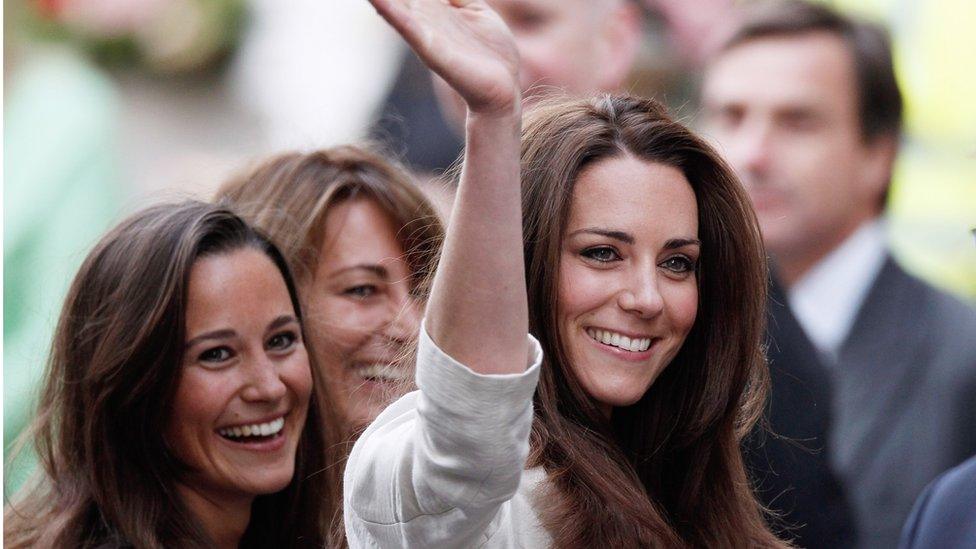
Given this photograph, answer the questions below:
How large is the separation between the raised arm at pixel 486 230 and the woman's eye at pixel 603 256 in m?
0.58

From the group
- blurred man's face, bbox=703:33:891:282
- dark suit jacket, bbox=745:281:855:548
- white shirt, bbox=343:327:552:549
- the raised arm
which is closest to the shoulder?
blurred man's face, bbox=703:33:891:282

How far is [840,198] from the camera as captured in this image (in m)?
4.32

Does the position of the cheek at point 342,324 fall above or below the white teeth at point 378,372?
above

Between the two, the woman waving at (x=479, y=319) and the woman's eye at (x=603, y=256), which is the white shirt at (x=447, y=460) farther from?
the woman's eye at (x=603, y=256)

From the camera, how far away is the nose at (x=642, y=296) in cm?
227

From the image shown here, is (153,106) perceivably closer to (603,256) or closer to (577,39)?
(577,39)

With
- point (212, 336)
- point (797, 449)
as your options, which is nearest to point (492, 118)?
point (212, 336)

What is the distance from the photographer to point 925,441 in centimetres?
412

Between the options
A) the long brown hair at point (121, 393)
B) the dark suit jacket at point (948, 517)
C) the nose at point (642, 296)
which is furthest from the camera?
the long brown hair at point (121, 393)

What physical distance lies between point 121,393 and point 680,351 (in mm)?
1208

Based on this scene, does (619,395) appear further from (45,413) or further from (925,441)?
(925,441)

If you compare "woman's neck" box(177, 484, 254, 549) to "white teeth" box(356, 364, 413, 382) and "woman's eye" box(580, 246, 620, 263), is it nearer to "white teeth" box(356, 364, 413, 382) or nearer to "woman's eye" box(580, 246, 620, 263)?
"white teeth" box(356, 364, 413, 382)

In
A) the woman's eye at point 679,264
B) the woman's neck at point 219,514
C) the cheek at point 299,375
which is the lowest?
the woman's neck at point 219,514

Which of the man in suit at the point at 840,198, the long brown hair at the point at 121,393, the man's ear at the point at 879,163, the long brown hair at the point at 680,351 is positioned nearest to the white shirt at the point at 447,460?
the long brown hair at the point at 680,351
